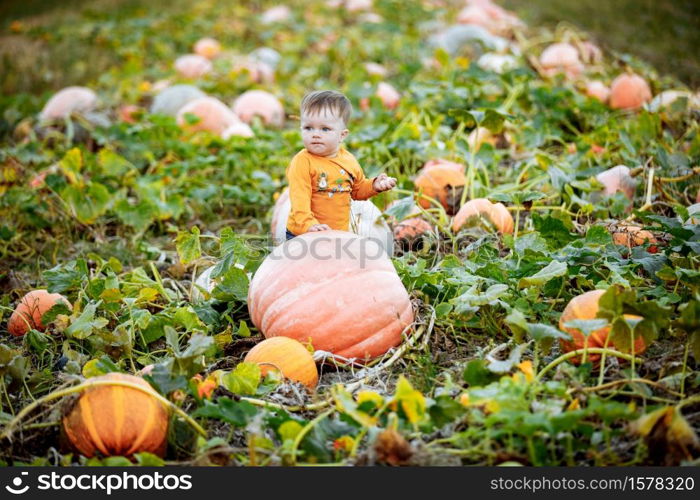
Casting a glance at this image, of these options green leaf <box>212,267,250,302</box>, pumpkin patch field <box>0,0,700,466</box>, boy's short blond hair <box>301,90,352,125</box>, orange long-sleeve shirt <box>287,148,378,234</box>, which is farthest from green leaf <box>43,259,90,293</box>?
boy's short blond hair <box>301,90,352,125</box>

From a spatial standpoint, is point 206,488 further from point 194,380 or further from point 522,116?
point 522,116

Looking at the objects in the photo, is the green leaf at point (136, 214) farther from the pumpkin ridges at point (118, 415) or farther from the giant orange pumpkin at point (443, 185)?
the pumpkin ridges at point (118, 415)

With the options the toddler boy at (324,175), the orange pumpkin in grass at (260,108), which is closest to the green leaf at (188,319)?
the toddler boy at (324,175)

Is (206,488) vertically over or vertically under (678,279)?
under

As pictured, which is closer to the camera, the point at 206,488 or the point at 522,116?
the point at 206,488

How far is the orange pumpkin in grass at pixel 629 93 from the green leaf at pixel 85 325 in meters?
3.89

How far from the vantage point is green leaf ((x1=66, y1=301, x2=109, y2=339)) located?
2.67 meters

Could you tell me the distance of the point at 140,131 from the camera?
5.09 m

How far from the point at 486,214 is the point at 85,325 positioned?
168cm

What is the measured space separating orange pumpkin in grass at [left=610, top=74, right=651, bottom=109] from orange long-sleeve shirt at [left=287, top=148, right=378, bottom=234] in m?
2.94

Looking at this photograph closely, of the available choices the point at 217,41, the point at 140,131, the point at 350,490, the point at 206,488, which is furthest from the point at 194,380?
the point at 217,41

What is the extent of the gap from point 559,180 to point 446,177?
529 mm

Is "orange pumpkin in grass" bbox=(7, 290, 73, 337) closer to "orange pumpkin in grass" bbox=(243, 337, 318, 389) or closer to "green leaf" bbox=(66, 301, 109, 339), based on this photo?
"green leaf" bbox=(66, 301, 109, 339)

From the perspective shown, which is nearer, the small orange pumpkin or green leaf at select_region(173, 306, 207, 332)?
green leaf at select_region(173, 306, 207, 332)
